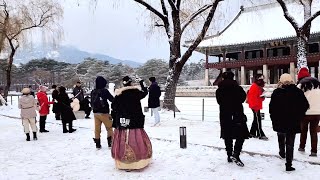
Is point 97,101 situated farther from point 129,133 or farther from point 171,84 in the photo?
point 171,84

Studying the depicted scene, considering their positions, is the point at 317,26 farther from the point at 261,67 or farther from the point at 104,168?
the point at 104,168

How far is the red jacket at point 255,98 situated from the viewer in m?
8.86

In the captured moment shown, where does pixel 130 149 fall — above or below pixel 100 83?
below

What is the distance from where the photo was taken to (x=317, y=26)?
107 feet

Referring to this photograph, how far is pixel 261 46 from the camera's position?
37781mm

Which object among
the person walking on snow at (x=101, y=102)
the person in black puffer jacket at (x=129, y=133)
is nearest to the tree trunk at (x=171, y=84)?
the person walking on snow at (x=101, y=102)

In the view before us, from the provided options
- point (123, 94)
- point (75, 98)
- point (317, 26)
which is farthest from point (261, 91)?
point (317, 26)

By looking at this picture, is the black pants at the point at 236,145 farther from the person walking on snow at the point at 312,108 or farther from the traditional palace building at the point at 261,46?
the traditional palace building at the point at 261,46

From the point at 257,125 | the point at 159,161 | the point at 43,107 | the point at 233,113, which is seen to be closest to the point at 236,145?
the point at 233,113

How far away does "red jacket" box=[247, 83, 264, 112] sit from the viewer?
8.86 meters

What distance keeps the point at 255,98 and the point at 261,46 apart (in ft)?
99.9

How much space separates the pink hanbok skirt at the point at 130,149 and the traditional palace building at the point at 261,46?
94.9ft

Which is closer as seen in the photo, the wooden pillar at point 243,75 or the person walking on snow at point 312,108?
the person walking on snow at point 312,108

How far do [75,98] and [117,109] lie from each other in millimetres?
8667
